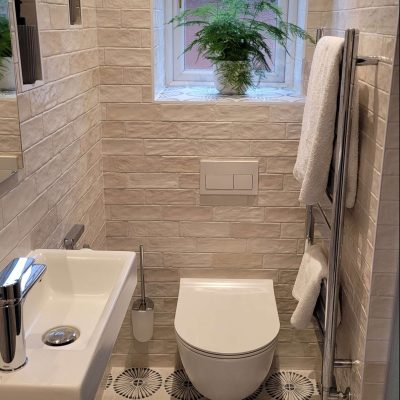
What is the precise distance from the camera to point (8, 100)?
1.35 metres

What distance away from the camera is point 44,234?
1633mm

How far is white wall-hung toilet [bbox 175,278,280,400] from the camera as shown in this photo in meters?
1.92

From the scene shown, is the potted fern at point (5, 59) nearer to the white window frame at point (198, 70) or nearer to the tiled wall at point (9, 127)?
the tiled wall at point (9, 127)

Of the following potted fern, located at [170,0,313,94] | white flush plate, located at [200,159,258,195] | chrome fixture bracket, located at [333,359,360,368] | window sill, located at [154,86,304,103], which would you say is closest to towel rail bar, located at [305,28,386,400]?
chrome fixture bracket, located at [333,359,360,368]

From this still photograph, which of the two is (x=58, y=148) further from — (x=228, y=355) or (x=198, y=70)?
(x=198, y=70)

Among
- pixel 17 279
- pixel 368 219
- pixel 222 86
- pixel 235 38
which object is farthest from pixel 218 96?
pixel 17 279

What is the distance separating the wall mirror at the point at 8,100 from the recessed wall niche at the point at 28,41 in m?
0.05

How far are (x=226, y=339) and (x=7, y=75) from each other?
3.93ft

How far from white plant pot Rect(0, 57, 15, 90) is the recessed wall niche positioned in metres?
0.07

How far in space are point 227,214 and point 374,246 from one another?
0.96 meters

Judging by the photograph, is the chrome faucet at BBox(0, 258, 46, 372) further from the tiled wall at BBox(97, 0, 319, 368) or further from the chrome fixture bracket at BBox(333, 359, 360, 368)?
the tiled wall at BBox(97, 0, 319, 368)

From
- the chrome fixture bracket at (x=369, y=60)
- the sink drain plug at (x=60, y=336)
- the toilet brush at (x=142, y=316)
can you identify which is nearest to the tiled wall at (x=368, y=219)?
the chrome fixture bracket at (x=369, y=60)

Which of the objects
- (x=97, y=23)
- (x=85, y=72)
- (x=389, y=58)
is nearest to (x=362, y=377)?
(x=389, y=58)

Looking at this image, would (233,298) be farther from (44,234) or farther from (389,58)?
(389,58)
